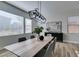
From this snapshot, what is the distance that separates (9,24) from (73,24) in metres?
5.38

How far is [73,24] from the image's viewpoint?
841 centimetres

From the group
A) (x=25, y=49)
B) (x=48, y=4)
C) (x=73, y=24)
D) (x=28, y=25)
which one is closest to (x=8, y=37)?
(x=48, y=4)

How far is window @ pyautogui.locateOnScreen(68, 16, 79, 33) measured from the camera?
8258 mm

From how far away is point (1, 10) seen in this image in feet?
16.6

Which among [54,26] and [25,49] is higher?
[54,26]

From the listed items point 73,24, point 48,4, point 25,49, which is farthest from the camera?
point 73,24

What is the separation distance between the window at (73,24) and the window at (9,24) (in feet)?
13.9

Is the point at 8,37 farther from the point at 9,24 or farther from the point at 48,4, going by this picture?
the point at 48,4

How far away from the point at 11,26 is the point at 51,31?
407 centimetres

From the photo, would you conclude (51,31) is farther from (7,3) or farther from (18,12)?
(7,3)

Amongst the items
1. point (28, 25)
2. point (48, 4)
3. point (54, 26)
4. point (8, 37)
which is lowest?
point (8, 37)

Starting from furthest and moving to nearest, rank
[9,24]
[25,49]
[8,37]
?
[9,24]
[8,37]
[25,49]

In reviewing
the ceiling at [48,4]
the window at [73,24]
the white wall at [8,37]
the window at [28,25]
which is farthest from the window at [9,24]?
the window at [73,24]

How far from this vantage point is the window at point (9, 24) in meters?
5.23
